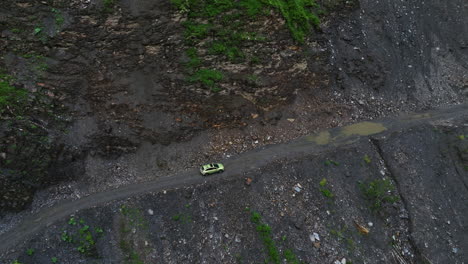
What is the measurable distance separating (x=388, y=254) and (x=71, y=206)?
76.2 feet

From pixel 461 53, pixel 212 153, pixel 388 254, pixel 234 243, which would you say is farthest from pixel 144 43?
pixel 461 53

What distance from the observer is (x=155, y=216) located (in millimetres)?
24688

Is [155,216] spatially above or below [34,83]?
below

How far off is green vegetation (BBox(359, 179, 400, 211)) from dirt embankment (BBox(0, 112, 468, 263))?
0.29 feet

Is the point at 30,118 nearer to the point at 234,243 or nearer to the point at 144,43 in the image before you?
the point at 144,43

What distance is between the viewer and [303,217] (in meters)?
25.9

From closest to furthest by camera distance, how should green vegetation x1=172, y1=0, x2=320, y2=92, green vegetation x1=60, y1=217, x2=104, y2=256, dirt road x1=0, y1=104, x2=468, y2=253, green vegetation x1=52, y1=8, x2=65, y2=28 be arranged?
1. green vegetation x1=60, y1=217, x2=104, y2=256
2. dirt road x1=0, y1=104, x2=468, y2=253
3. green vegetation x1=52, y1=8, x2=65, y2=28
4. green vegetation x1=172, y1=0, x2=320, y2=92

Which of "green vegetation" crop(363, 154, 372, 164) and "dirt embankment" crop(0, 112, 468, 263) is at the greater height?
"green vegetation" crop(363, 154, 372, 164)

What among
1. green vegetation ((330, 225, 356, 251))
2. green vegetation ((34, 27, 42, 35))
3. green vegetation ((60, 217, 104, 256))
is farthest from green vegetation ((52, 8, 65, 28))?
green vegetation ((330, 225, 356, 251))

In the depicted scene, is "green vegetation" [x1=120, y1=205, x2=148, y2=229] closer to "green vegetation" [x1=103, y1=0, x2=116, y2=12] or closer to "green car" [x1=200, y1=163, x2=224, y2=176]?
"green car" [x1=200, y1=163, x2=224, y2=176]

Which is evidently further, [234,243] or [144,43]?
[144,43]

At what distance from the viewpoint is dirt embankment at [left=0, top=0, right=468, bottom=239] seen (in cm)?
→ 2442

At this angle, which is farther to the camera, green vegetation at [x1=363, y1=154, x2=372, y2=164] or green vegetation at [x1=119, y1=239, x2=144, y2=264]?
green vegetation at [x1=363, y1=154, x2=372, y2=164]

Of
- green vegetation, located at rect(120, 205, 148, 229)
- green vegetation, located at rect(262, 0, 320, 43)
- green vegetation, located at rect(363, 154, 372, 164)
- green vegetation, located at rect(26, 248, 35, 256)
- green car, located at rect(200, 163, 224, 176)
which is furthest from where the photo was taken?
green vegetation, located at rect(363, 154, 372, 164)
